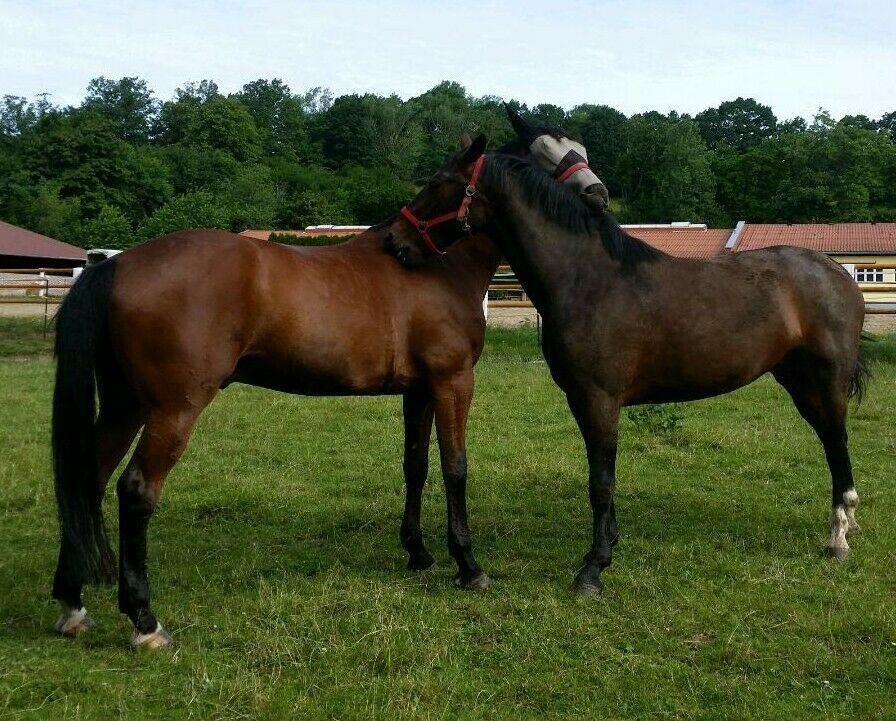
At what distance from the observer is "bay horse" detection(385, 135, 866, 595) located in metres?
4.91

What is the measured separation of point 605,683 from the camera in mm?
3549

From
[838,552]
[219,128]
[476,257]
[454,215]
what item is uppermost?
[219,128]

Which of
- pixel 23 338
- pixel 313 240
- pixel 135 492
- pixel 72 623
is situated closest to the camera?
pixel 135 492

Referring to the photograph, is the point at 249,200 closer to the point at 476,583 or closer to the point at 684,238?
the point at 684,238

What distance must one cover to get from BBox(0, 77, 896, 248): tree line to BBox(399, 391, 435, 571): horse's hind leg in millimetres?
41539

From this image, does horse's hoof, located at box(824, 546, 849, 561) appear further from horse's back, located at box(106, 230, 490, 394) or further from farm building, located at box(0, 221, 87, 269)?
farm building, located at box(0, 221, 87, 269)

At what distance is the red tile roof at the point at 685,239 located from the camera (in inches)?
1667

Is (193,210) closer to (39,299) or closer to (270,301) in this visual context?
(39,299)

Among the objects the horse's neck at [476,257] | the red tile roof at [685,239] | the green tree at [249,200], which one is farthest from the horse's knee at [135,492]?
the green tree at [249,200]

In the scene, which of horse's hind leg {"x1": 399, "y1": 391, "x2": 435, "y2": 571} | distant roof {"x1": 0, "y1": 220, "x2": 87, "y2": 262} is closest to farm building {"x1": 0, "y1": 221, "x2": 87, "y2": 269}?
distant roof {"x1": 0, "y1": 220, "x2": 87, "y2": 262}

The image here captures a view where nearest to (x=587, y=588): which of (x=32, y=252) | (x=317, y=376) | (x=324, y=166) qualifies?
(x=317, y=376)

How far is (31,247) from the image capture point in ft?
154

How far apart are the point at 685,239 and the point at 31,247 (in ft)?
121

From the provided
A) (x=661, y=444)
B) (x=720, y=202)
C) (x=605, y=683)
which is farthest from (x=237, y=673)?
(x=720, y=202)
